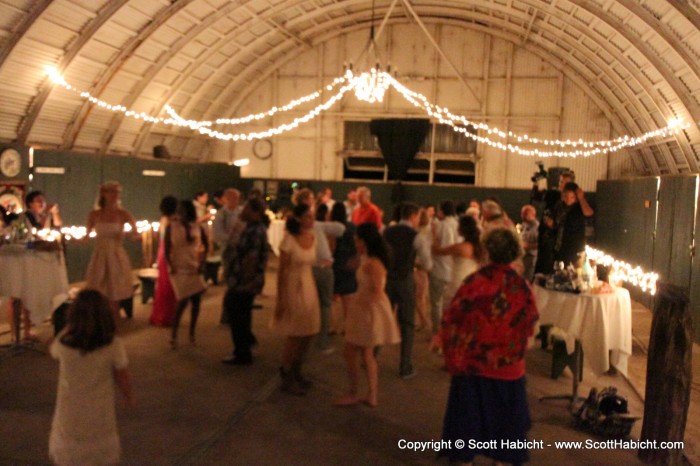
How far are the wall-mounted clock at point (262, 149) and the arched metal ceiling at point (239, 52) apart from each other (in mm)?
1167

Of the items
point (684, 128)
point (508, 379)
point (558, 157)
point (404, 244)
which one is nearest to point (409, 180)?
point (558, 157)

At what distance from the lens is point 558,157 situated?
1645 centimetres

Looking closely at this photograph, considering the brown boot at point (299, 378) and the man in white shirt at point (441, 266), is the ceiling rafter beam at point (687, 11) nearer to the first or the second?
the man in white shirt at point (441, 266)

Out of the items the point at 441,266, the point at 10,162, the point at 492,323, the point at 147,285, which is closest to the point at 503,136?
the point at 441,266

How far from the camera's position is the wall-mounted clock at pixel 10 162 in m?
10.3

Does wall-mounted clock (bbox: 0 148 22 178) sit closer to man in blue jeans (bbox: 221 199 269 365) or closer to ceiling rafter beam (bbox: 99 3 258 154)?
ceiling rafter beam (bbox: 99 3 258 154)

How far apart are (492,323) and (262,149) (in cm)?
1509

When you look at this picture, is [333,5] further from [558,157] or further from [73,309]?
[73,309]

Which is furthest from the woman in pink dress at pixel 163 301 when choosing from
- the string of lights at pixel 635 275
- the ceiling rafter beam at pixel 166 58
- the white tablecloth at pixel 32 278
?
the ceiling rafter beam at pixel 166 58

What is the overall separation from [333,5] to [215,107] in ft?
13.4

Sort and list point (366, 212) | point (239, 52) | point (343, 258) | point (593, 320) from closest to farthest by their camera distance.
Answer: point (593, 320)
point (343, 258)
point (366, 212)
point (239, 52)

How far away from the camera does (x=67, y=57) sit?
10836 mm

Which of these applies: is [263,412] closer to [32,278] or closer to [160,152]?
[32,278]

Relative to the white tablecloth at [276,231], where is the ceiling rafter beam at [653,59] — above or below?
above
